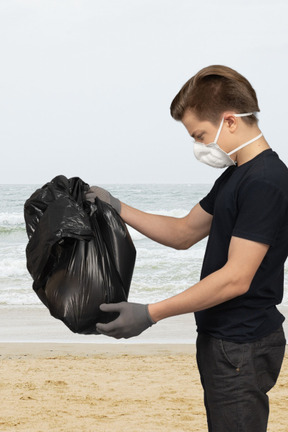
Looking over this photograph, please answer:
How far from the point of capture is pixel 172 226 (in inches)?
93.9

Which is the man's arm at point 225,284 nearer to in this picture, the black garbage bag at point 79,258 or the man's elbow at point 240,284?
the man's elbow at point 240,284

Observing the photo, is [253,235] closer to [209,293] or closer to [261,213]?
[261,213]

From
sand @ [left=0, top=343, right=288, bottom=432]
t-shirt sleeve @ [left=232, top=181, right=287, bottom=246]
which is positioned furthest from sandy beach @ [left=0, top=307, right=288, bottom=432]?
t-shirt sleeve @ [left=232, top=181, right=287, bottom=246]

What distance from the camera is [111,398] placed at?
482 centimetres

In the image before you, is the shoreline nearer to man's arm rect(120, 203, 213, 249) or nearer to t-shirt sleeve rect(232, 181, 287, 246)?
man's arm rect(120, 203, 213, 249)

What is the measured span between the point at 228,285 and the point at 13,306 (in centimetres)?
715

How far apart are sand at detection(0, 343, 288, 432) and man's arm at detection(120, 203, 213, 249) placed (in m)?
2.18

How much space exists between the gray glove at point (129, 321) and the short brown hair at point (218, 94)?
23.4 inches

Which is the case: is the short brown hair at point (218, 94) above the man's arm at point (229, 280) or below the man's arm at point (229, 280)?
above

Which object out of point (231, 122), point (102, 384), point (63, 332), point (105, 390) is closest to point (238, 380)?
point (231, 122)

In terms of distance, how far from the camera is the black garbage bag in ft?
7.09

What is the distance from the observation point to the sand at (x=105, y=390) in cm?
432

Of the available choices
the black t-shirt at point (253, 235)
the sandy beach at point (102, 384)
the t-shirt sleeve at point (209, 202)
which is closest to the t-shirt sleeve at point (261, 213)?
the black t-shirt at point (253, 235)

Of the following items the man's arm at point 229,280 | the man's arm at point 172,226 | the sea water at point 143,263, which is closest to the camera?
the man's arm at point 229,280
